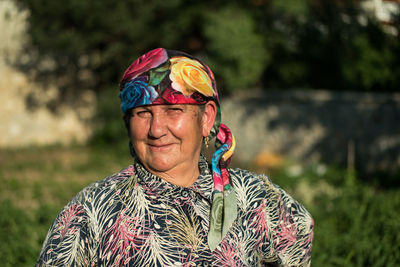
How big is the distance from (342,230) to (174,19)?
8097mm

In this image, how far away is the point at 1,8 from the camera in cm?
1148

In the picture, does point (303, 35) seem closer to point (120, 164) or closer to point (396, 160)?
point (396, 160)

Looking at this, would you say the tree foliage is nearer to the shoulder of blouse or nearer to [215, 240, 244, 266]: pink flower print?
[215, 240, 244, 266]: pink flower print

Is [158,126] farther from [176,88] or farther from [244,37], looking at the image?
[244,37]

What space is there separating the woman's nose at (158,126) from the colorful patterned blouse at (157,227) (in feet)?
0.54

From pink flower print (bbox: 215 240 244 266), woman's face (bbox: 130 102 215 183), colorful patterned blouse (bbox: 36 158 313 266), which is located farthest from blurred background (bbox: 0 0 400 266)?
woman's face (bbox: 130 102 215 183)

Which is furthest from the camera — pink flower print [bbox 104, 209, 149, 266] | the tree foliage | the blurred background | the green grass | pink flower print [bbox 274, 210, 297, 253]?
the tree foliage

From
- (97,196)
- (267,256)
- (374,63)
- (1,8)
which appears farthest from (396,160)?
(1,8)

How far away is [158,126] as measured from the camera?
1.81 meters

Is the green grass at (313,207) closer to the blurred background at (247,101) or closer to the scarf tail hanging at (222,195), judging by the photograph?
the blurred background at (247,101)

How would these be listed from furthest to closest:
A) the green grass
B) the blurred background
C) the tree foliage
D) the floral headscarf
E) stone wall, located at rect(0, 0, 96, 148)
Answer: stone wall, located at rect(0, 0, 96, 148) < the tree foliage < the blurred background < the green grass < the floral headscarf

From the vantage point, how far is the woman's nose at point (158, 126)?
1.81 meters

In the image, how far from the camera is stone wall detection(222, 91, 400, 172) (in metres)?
7.26

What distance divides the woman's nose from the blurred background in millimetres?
2454
